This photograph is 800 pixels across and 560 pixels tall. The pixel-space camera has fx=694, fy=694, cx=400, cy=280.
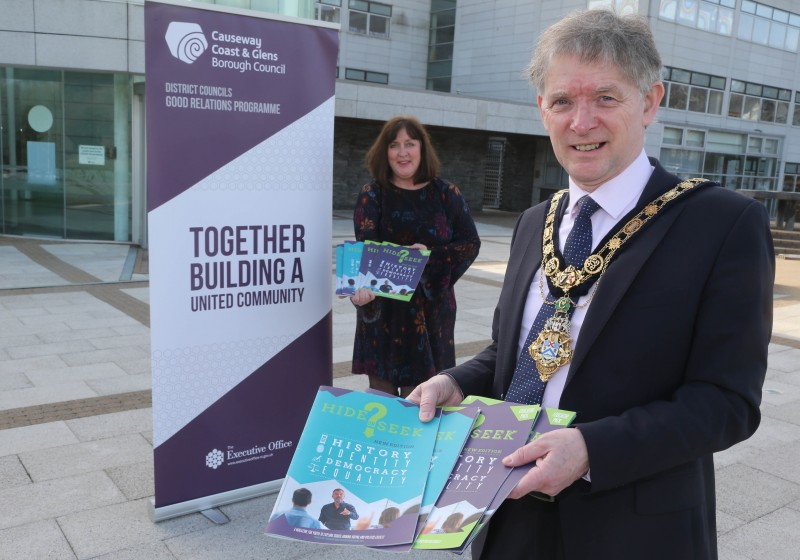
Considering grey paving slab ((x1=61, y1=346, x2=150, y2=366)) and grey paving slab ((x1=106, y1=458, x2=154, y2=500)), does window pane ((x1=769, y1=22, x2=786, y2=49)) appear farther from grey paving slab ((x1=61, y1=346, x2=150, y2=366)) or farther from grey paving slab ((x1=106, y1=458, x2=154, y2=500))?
grey paving slab ((x1=106, y1=458, x2=154, y2=500))

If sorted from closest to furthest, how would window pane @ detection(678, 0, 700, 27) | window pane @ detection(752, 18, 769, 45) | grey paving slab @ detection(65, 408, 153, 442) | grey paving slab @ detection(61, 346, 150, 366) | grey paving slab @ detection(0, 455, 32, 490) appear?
1. grey paving slab @ detection(0, 455, 32, 490)
2. grey paving slab @ detection(65, 408, 153, 442)
3. grey paving slab @ detection(61, 346, 150, 366)
4. window pane @ detection(678, 0, 700, 27)
5. window pane @ detection(752, 18, 769, 45)

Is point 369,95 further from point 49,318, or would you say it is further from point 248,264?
point 248,264

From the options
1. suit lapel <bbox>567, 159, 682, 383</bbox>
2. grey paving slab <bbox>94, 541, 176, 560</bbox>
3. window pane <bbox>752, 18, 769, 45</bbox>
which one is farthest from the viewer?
window pane <bbox>752, 18, 769, 45</bbox>

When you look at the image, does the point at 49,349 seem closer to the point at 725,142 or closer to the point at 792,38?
the point at 725,142

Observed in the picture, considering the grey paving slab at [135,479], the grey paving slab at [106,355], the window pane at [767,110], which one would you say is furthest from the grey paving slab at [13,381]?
the window pane at [767,110]

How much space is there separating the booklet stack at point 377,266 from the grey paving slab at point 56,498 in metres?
1.72

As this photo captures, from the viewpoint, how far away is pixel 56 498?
12.3 feet

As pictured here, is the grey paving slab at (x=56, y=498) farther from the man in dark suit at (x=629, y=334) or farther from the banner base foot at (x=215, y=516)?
the man in dark suit at (x=629, y=334)

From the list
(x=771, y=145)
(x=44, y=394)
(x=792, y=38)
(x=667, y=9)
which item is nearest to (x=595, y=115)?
(x=44, y=394)

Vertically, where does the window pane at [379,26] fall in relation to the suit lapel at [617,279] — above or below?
above

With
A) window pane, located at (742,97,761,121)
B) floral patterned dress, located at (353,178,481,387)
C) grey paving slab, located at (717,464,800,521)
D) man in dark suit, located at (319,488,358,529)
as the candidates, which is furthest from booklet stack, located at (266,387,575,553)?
window pane, located at (742,97,761,121)

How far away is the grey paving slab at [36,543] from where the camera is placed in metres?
3.18

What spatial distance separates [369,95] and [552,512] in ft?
67.9

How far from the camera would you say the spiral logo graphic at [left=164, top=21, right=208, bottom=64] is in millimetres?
3105
